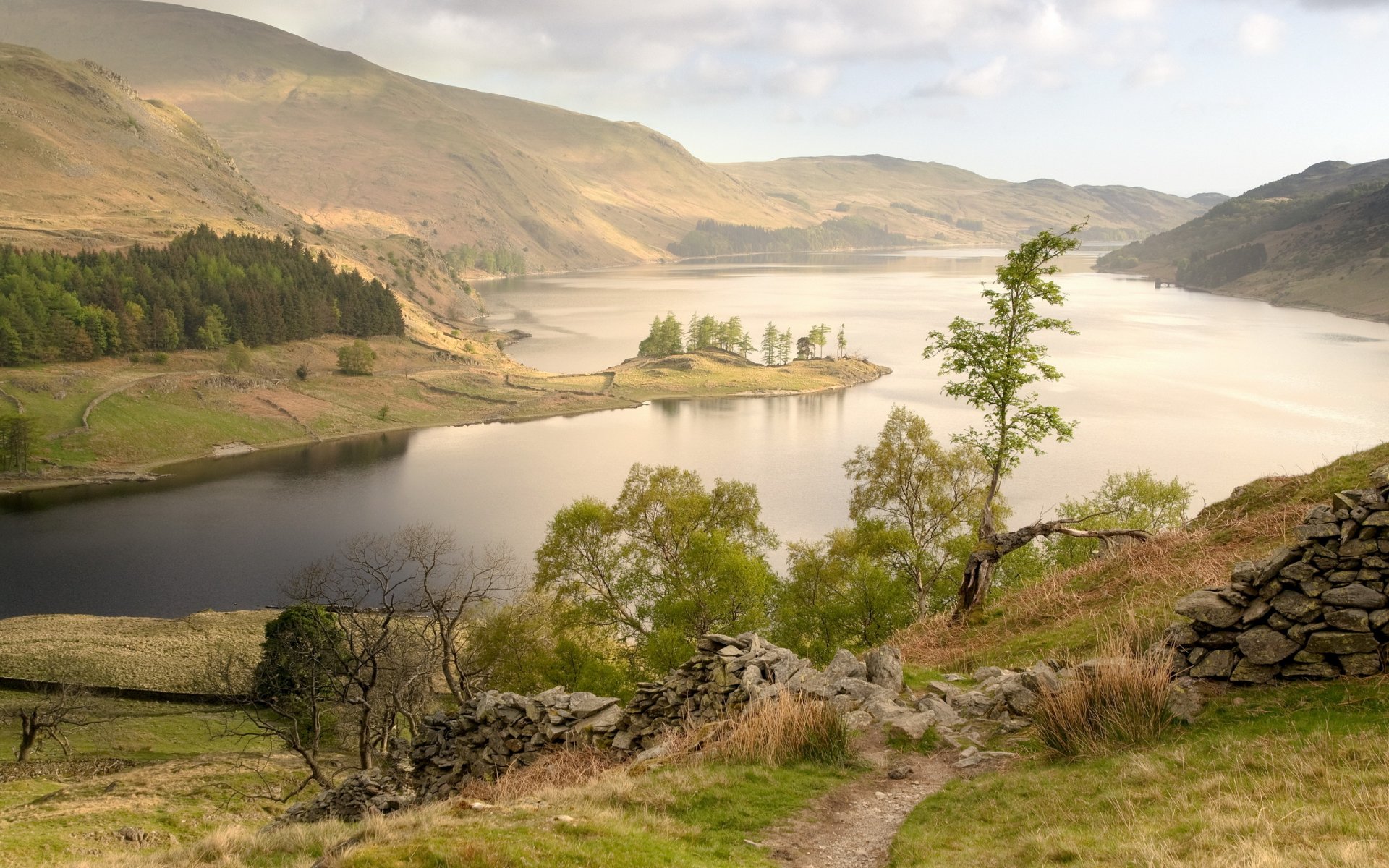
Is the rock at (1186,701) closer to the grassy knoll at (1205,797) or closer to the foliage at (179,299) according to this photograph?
the grassy knoll at (1205,797)

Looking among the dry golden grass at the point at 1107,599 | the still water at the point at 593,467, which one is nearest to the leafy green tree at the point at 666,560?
the dry golden grass at the point at 1107,599

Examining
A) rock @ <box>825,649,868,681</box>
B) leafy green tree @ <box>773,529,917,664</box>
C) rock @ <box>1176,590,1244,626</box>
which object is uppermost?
rock @ <box>1176,590,1244,626</box>

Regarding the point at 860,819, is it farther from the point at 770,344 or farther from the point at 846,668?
the point at 770,344

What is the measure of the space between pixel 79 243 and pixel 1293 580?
552 ft

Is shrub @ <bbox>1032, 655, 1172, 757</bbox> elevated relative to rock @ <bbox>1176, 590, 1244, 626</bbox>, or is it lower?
lower

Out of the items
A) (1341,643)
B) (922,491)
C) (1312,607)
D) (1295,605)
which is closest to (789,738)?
(1295,605)

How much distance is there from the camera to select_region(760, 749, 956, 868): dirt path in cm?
959

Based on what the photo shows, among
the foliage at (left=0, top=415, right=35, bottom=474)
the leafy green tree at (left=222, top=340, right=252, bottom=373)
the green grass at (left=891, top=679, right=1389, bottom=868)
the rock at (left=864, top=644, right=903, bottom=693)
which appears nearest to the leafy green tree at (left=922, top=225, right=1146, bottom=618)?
the rock at (left=864, top=644, right=903, bottom=693)

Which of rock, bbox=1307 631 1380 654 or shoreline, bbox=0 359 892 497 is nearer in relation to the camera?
rock, bbox=1307 631 1380 654

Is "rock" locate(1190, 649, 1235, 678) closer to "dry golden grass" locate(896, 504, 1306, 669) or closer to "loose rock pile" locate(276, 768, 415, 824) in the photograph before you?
"dry golden grass" locate(896, 504, 1306, 669)

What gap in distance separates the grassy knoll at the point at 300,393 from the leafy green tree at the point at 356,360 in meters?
1.72

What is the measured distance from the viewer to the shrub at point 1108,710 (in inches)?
409

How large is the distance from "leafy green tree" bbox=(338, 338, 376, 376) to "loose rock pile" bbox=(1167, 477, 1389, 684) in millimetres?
130902

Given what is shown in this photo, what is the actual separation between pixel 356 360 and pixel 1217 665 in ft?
432
